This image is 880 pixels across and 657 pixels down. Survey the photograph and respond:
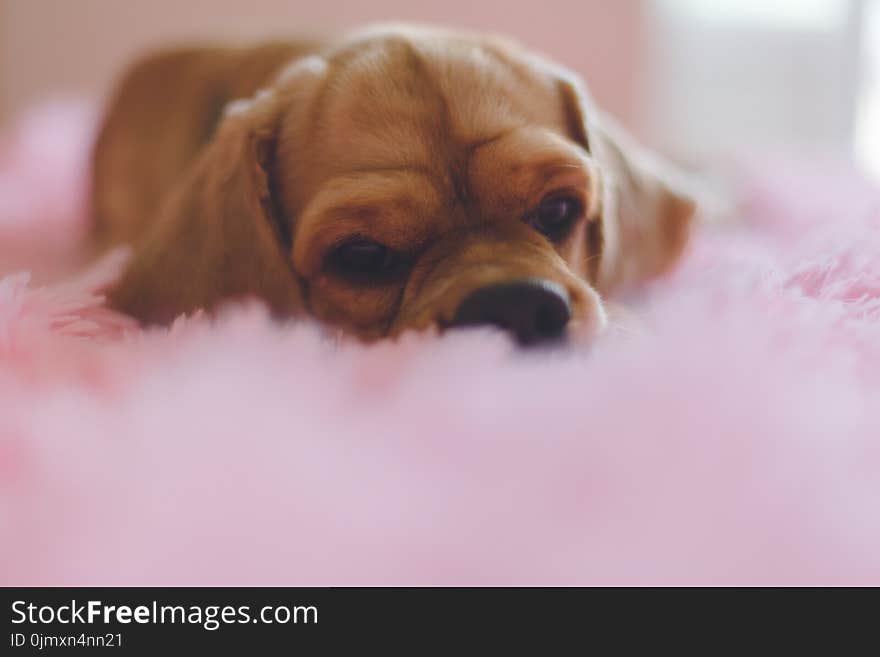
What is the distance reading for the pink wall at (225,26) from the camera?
4.78 meters

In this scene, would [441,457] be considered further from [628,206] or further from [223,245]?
[628,206]

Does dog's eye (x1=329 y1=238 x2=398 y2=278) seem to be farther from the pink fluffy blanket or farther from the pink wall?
the pink wall

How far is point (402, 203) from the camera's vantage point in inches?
53.6

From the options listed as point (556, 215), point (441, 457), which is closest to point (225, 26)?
point (556, 215)

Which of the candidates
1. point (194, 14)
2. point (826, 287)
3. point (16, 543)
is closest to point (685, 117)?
point (194, 14)

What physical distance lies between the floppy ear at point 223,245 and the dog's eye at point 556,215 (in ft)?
1.46

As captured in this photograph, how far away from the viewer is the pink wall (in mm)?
4781

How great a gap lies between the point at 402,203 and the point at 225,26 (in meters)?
3.97

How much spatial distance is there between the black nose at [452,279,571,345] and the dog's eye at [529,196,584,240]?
1.02 ft

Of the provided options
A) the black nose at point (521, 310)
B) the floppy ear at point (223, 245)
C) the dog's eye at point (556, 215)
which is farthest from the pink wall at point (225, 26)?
the black nose at point (521, 310)

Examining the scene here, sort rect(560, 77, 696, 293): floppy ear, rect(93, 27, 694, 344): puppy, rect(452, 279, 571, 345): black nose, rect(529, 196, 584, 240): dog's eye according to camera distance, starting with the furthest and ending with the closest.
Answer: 1. rect(560, 77, 696, 293): floppy ear
2. rect(529, 196, 584, 240): dog's eye
3. rect(93, 27, 694, 344): puppy
4. rect(452, 279, 571, 345): black nose
